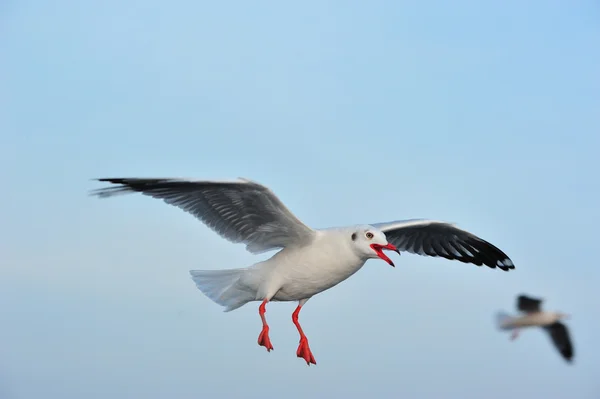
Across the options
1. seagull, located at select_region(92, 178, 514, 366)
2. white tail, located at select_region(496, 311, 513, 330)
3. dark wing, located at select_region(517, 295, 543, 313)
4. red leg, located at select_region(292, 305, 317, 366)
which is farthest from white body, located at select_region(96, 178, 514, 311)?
dark wing, located at select_region(517, 295, 543, 313)

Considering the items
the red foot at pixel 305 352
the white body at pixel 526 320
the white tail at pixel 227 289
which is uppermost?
the white tail at pixel 227 289

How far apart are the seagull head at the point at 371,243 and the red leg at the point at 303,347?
1.22 metres

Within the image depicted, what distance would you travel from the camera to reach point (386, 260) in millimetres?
9766

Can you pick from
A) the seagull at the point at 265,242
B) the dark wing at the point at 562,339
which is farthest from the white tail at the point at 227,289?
the dark wing at the point at 562,339

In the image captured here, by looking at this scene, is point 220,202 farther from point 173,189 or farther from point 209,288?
point 209,288

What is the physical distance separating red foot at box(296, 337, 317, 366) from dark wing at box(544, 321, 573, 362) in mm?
4416

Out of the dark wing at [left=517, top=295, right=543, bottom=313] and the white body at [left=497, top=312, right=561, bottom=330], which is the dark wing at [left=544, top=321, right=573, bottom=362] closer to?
the white body at [left=497, top=312, right=561, bottom=330]

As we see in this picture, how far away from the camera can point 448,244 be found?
12.4 metres

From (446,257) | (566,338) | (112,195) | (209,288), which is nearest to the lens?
(112,195)

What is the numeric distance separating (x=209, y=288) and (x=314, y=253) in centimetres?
148

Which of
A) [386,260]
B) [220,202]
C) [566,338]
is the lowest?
[566,338]

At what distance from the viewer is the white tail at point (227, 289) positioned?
10.5 m

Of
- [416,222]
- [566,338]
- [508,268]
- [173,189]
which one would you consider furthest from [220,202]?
[566,338]

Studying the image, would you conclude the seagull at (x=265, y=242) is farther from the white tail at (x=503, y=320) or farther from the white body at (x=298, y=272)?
the white tail at (x=503, y=320)
